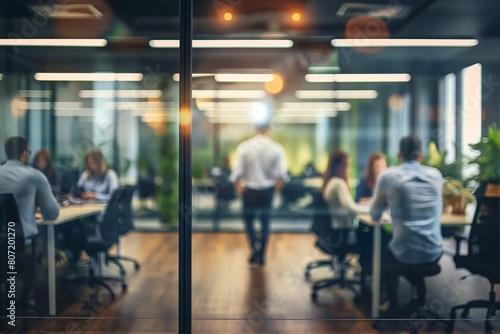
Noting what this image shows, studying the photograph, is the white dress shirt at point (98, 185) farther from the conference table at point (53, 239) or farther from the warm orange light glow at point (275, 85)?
the warm orange light glow at point (275, 85)

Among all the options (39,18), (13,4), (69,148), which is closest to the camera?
(13,4)

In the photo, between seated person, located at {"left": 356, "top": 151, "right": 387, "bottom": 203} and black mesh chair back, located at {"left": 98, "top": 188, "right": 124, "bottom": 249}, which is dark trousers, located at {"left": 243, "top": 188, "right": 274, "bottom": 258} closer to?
seated person, located at {"left": 356, "top": 151, "right": 387, "bottom": 203}

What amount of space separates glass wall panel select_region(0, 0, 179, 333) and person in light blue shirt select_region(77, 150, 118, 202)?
0.01 m

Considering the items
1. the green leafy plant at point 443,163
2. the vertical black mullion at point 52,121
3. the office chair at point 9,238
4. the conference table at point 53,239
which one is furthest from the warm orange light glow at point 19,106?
the green leafy plant at point 443,163

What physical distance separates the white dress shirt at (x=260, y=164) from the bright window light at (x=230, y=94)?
2.09 m

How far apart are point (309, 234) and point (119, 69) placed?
14.5ft

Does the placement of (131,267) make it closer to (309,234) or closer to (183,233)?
(183,233)

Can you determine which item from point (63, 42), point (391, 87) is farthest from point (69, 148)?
point (391, 87)

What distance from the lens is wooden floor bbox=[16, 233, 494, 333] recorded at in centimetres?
308

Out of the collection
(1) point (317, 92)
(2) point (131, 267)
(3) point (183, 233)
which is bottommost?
(2) point (131, 267)

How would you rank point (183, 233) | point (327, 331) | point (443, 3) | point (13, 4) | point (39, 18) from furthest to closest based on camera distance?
point (39, 18)
point (443, 3)
point (13, 4)
point (327, 331)
point (183, 233)

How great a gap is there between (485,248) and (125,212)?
3378mm

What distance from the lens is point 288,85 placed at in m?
7.18

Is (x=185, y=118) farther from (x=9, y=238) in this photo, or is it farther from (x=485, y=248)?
(x=485, y=248)
